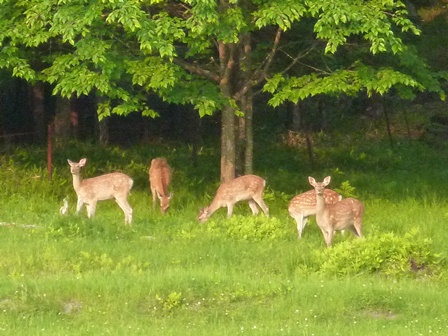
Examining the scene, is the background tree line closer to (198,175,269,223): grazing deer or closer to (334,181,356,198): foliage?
(198,175,269,223): grazing deer

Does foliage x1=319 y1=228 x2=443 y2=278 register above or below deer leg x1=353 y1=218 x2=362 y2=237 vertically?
below

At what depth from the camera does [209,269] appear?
14.2 meters

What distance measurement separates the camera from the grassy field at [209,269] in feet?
38.6

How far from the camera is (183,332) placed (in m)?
11.1

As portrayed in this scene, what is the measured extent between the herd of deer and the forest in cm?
8

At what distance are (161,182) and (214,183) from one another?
2634 millimetres

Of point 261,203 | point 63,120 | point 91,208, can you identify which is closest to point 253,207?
point 261,203

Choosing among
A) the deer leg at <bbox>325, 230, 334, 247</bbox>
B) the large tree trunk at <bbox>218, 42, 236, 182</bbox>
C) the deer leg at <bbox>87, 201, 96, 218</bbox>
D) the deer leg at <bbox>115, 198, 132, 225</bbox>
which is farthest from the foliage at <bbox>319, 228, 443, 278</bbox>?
the large tree trunk at <bbox>218, 42, 236, 182</bbox>

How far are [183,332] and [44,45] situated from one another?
12.5 meters

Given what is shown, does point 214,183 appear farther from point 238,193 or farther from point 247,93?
point 238,193

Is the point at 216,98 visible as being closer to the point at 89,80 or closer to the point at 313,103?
the point at 89,80

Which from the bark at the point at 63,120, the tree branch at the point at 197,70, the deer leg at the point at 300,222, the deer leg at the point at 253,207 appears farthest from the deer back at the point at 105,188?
the bark at the point at 63,120

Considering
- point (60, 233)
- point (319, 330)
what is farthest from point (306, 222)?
point (319, 330)

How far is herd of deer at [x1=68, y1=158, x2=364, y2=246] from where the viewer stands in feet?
54.5
